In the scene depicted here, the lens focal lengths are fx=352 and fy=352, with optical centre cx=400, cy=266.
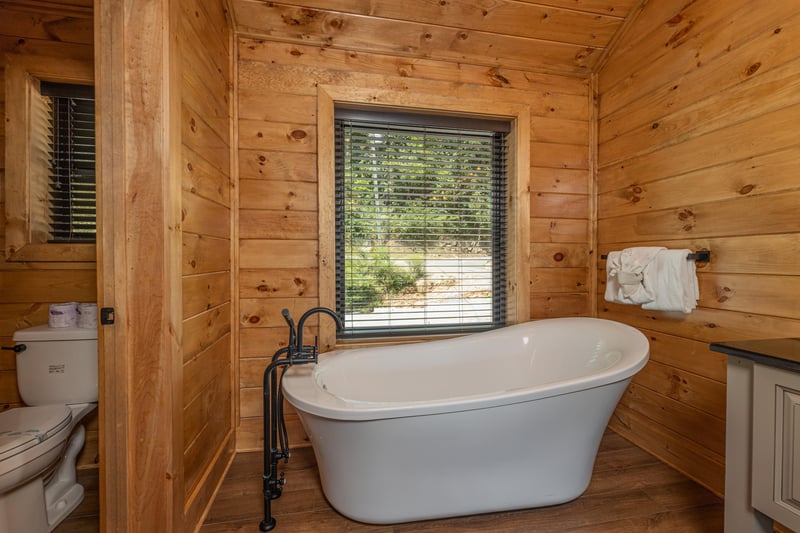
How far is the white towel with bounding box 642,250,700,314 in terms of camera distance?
1.62m

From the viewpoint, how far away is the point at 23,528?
1.23m

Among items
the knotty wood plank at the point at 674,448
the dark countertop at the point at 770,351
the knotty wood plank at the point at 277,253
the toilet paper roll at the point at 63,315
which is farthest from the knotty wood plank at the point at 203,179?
the knotty wood plank at the point at 674,448

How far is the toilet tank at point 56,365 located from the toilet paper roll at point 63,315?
3cm

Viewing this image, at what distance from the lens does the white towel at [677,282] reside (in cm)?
162

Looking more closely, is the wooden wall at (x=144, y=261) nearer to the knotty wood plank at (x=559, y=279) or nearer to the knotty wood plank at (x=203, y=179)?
the knotty wood plank at (x=203, y=179)

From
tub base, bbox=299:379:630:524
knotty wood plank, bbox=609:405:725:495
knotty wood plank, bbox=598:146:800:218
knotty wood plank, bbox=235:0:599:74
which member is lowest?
knotty wood plank, bbox=609:405:725:495

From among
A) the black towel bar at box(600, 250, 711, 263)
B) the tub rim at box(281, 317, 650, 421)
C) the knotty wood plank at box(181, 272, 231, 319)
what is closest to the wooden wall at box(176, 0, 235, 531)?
the knotty wood plank at box(181, 272, 231, 319)

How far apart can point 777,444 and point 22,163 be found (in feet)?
9.89

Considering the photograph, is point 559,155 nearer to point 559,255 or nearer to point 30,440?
point 559,255

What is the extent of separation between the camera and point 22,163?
1628 millimetres

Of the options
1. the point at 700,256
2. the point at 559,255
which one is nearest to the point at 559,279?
the point at 559,255

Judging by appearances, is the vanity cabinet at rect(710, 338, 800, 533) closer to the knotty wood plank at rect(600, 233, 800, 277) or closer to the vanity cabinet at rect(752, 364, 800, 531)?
the vanity cabinet at rect(752, 364, 800, 531)

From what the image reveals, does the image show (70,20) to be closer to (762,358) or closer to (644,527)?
(762,358)

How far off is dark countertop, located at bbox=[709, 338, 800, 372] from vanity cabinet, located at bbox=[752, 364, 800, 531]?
25 millimetres
